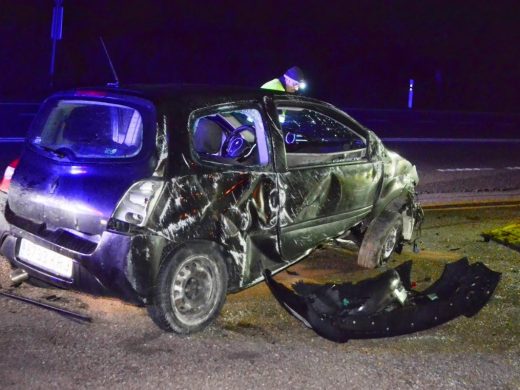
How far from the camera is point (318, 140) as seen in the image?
6324 millimetres

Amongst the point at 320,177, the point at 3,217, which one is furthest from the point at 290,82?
the point at 3,217

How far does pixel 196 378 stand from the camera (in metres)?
4.26

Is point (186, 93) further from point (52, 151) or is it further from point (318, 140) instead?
point (318, 140)

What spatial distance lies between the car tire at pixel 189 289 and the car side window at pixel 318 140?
1160 mm

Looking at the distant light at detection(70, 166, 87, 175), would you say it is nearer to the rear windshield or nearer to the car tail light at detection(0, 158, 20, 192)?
the rear windshield

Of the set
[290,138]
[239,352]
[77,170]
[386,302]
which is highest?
[290,138]

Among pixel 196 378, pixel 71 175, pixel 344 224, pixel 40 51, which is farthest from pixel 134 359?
pixel 40 51

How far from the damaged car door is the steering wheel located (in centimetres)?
27

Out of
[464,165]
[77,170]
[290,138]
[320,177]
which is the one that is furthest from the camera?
[464,165]

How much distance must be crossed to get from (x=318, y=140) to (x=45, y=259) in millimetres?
2428

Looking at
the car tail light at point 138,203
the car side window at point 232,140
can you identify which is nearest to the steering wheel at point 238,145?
the car side window at point 232,140

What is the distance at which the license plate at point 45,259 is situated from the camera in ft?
15.8

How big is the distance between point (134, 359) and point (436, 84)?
27042 millimetres

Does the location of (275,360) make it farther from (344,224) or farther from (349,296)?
(344,224)
